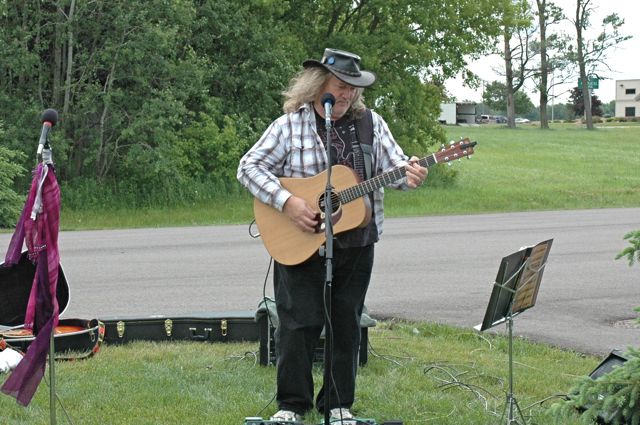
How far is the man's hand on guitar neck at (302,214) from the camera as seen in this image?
5.16 meters

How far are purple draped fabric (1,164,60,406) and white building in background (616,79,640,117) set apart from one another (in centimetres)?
12676

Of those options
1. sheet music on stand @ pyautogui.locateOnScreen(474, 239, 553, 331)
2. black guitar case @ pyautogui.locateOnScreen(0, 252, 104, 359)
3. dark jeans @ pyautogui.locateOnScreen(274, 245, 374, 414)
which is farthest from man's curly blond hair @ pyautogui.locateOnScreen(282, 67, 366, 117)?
black guitar case @ pyautogui.locateOnScreen(0, 252, 104, 359)

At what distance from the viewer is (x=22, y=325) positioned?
6645 millimetres

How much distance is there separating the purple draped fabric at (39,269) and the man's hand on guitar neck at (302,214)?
3.97 feet

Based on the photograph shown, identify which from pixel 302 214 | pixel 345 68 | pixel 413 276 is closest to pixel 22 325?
pixel 302 214

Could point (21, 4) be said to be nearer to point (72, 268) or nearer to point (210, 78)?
point (210, 78)

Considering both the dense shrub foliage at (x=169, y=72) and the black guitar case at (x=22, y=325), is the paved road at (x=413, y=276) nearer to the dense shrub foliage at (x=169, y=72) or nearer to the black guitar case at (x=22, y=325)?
the black guitar case at (x=22, y=325)

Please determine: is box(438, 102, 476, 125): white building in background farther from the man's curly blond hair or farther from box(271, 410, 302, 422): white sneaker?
box(271, 410, 302, 422): white sneaker

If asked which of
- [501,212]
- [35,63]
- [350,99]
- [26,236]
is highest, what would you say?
[35,63]

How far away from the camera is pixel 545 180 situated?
31.7 m

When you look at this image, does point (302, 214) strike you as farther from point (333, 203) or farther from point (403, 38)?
point (403, 38)

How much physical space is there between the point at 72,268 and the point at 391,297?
4243 millimetres

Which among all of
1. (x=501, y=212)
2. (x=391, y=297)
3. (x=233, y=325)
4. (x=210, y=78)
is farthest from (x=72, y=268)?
(x=501, y=212)

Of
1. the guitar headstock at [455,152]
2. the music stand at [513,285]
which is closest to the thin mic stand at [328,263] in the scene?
the guitar headstock at [455,152]
